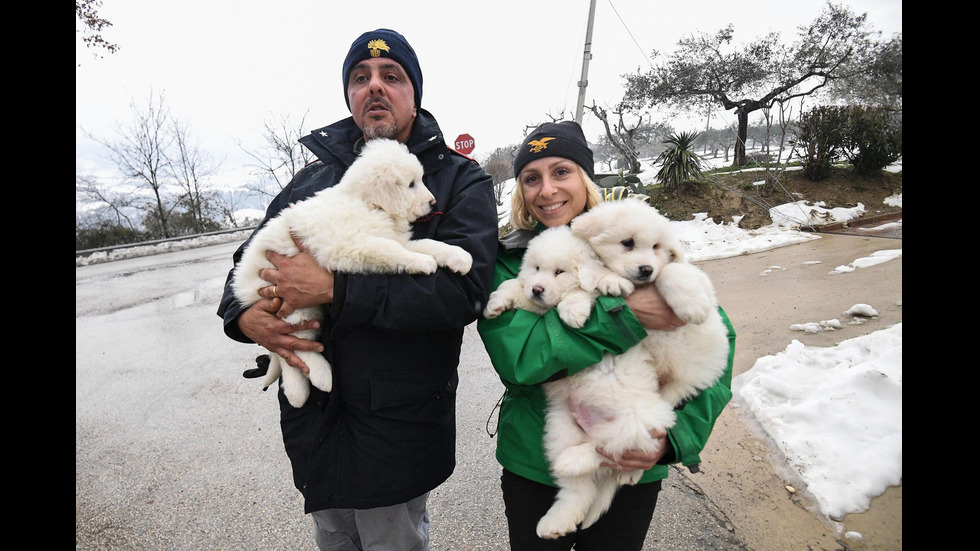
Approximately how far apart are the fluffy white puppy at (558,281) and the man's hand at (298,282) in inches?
27.6

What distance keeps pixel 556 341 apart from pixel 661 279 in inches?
22.8

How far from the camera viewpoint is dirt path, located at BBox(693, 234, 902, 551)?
8.48 ft

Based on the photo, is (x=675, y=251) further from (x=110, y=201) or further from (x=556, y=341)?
(x=110, y=201)

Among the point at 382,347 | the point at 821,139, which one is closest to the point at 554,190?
the point at 382,347

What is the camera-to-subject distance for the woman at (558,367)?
5.69 ft

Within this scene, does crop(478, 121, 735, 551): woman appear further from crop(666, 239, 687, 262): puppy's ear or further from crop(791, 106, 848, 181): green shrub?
crop(791, 106, 848, 181): green shrub

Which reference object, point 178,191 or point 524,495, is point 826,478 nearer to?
point 524,495

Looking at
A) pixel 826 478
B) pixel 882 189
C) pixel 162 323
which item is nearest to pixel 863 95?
pixel 882 189

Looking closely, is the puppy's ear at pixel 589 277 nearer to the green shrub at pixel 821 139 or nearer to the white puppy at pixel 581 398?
the white puppy at pixel 581 398

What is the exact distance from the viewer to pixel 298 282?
5.97ft

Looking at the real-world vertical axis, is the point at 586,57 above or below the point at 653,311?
above

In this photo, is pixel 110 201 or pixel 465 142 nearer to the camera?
pixel 465 142

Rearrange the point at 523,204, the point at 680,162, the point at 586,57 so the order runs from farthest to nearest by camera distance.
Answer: the point at 680,162, the point at 586,57, the point at 523,204

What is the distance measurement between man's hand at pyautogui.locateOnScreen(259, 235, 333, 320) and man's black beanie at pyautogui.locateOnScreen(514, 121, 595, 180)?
1.13 metres
